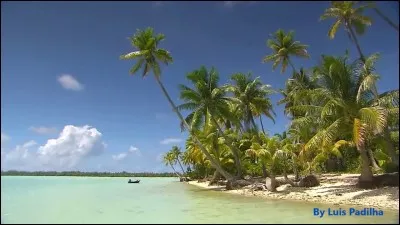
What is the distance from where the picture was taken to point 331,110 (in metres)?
18.5

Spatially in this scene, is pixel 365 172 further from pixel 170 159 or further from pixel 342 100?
pixel 170 159

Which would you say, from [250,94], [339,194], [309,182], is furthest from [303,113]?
[339,194]

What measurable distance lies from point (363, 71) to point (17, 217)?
16283mm

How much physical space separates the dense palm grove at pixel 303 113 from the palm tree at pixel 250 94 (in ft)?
0.30

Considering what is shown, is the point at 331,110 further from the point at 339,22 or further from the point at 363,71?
the point at 339,22

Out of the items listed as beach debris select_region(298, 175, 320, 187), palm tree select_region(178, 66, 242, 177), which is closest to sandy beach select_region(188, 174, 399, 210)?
beach debris select_region(298, 175, 320, 187)

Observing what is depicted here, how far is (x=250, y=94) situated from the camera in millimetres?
33406

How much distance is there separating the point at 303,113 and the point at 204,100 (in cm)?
868

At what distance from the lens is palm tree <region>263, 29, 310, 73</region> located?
3406 centimetres

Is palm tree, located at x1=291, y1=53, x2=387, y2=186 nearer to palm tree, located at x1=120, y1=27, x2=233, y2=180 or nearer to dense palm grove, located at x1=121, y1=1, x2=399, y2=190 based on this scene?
dense palm grove, located at x1=121, y1=1, x2=399, y2=190

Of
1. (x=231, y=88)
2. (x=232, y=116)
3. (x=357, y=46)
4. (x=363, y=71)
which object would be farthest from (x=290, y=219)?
(x=231, y=88)

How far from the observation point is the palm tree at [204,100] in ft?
95.8

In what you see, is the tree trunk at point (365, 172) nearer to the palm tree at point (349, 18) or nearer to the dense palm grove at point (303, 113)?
the dense palm grove at point (303, 113)

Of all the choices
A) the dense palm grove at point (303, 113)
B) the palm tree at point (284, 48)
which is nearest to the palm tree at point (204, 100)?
the dense palm grove at point (303, 113)
